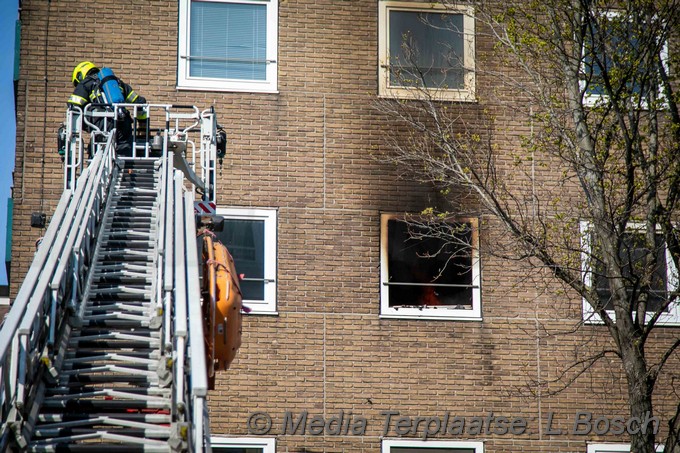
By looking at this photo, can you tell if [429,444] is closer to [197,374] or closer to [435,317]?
[435,317]

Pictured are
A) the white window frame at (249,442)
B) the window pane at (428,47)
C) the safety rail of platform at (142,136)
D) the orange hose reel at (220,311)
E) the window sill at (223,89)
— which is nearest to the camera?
the orange hose reel at (220,311)

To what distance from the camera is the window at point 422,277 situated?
15.0 m

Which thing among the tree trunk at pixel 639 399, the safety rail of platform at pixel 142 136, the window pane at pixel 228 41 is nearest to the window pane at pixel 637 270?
the tree trunk at pixel 639 399

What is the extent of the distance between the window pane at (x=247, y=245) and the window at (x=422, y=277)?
5.75 ft

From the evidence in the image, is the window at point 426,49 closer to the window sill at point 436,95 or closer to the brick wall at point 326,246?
the window sill at point 436,95

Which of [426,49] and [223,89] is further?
[426,49]

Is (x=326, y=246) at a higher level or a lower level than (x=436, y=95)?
lower

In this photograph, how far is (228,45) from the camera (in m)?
15.7

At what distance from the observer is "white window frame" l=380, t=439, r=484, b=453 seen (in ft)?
47.3

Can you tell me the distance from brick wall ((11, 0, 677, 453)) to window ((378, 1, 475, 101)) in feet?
0.81

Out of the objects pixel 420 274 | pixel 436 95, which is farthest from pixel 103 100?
pixel 420 274

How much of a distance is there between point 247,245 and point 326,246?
1.13m

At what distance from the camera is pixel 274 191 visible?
15094 mm

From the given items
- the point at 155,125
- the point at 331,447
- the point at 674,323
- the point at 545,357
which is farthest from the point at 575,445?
the point at 155,125
